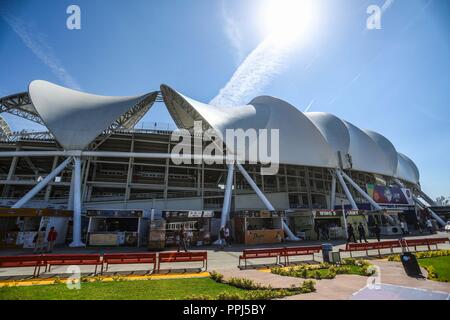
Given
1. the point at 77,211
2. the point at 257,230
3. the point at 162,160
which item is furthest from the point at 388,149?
the point at 77,211

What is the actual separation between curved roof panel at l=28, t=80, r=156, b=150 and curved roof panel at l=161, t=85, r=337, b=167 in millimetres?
5888

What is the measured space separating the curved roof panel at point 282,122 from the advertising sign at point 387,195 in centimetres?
691

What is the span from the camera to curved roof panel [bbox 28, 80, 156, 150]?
25188 millimetres

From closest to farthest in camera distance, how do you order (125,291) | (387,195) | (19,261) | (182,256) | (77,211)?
(125,291) < (19,261) < (182,256) < (77,211) < (387,195)

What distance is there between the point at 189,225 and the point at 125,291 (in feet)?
47.2

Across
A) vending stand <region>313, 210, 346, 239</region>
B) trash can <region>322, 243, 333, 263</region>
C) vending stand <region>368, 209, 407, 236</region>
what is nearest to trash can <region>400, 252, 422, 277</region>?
trash can <region>322, 243, 333, 263</region>

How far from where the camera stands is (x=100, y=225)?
20.3 meters

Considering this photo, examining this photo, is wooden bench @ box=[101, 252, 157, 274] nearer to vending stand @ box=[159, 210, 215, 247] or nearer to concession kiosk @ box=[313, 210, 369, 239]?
vending stand @ box=[159, 210, 215, 247]

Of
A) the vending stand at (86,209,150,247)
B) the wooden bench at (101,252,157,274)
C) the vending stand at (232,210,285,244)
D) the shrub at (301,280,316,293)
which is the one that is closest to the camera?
the shrub at (301,280,316,293)

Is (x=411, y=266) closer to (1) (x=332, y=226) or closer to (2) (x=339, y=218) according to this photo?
(1) (x=332, y=226)

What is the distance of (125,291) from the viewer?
6086 mm

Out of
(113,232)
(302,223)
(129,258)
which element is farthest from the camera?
(302,223)

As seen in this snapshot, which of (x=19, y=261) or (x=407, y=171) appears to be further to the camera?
(x=407, y=171)

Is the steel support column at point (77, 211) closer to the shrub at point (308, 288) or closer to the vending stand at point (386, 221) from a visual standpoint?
the shrub at point (308, 288)
